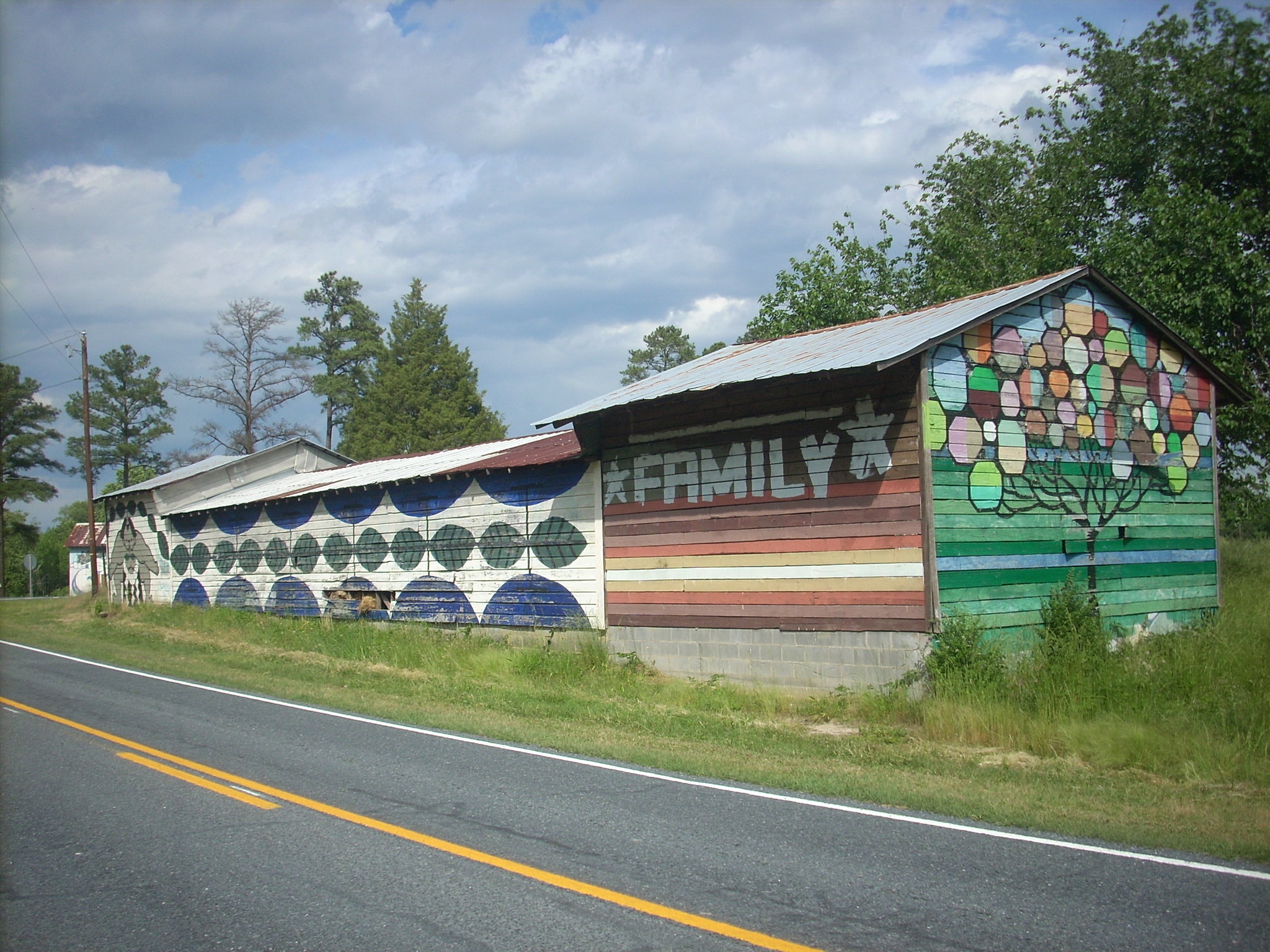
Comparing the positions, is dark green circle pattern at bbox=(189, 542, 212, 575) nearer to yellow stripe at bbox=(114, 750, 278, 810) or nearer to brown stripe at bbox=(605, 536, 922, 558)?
brown stripe at bbox=(605, 536, 922, 558)

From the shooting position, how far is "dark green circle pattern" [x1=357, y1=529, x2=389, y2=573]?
21.4 m

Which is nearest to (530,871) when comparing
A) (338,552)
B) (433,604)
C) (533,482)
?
(533,482)

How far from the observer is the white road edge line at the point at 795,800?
18.9 feet

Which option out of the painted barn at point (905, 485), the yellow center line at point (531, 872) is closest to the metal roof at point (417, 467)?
the painted barn at point (905, 485)

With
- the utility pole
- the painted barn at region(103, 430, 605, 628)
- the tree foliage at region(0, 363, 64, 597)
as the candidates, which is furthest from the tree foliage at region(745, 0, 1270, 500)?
the tree foliage at region(0, 363, 64, 597)

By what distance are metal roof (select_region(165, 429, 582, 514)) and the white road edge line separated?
602 cm

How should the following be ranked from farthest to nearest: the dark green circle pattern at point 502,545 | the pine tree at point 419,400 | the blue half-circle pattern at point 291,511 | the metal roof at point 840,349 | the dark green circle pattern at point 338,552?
the pine tree at point 419,400, the blue half-circle pattern at point 291,511, the dark green circle pattern at point 338,552, the dark green circle pattern at point 502,545, the metal roof at point 840,349

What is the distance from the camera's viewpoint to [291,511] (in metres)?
24.5

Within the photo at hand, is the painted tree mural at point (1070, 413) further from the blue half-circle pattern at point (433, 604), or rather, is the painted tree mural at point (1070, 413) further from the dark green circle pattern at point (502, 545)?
the blue half-circle pattern at point (433, 604)

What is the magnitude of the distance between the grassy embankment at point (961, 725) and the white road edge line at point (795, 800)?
0.29 meters

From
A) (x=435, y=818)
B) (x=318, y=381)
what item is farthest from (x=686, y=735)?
(x=318, y=381)

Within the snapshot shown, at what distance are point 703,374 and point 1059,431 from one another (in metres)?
5.11

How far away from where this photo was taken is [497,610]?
59.5 ft

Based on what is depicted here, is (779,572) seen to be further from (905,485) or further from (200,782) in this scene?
(200,782)
